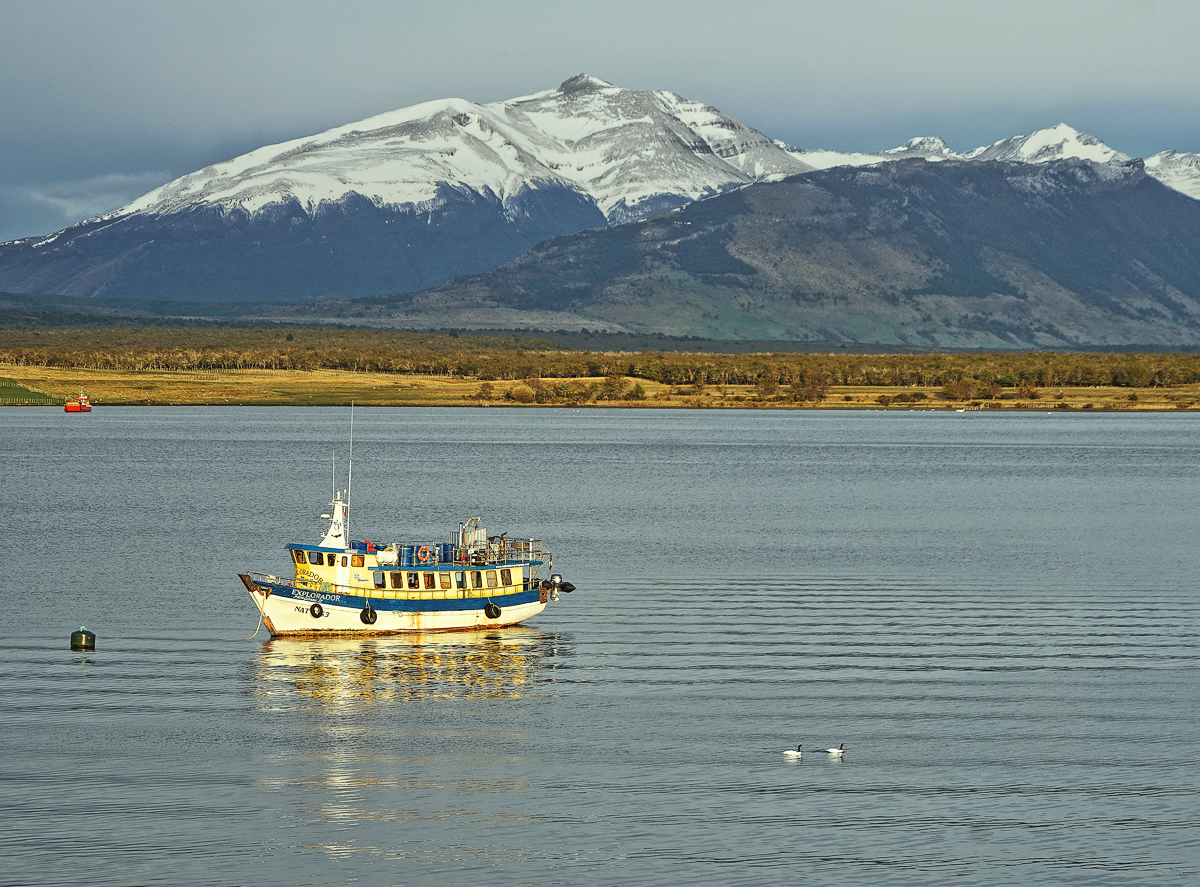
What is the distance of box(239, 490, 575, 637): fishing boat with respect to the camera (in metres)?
47.7

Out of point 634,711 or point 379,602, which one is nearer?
point 634,711

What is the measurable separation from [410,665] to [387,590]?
16.0 feet

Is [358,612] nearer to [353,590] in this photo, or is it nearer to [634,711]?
[353,590]

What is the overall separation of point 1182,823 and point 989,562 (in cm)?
3777

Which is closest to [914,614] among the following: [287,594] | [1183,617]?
[1183,617]

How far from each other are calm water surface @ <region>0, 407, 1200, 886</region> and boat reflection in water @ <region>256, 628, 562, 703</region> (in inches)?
6.8

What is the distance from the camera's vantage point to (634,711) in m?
37.9

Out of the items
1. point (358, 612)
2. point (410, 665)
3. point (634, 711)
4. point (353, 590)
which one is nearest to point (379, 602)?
point (358, 612)

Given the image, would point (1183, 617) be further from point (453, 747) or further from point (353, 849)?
point (353, 849)

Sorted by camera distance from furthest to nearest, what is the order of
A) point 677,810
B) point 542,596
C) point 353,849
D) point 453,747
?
point 542,596
point 453,747
point 677,810
point 353,849

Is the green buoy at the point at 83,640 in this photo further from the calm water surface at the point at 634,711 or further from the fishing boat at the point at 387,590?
the fishing boat at the point at 387,590

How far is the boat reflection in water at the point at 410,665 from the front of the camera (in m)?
40.4

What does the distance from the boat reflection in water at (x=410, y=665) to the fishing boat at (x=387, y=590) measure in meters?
0.48

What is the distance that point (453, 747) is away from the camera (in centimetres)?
3481
